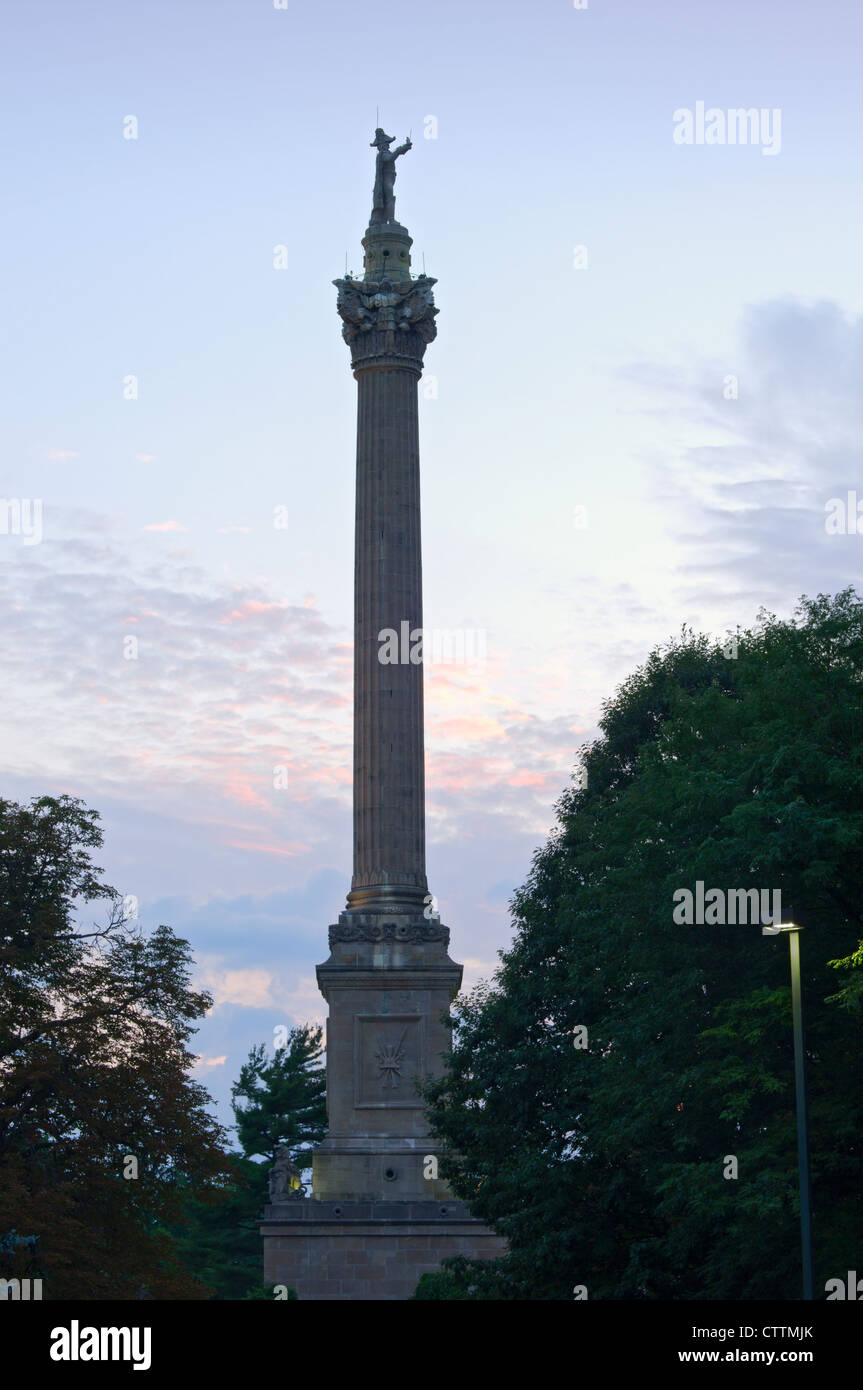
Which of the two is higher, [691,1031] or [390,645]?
[390,645]

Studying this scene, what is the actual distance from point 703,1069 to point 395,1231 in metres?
23.3

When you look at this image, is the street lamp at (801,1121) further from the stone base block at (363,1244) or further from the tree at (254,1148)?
the tree at (254,1148)

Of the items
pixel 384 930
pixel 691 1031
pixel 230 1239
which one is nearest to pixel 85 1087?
pixel 691 1031

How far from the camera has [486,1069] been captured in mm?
42594

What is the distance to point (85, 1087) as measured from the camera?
126ft

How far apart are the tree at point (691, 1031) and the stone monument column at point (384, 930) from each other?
9726mm

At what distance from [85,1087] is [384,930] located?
62.8 ft

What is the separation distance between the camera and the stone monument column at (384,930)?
5288 cm

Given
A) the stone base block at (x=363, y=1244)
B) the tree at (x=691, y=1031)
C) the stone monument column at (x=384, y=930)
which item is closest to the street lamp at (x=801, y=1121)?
the tree at (x=691, y=1031)

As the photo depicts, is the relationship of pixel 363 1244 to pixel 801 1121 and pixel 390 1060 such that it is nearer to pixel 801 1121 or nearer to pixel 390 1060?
pixel 390 1060

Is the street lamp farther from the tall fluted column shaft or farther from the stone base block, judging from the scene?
the tall fluted column shaft

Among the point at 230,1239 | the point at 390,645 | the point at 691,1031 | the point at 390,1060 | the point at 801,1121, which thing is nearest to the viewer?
the point at 801,1121
